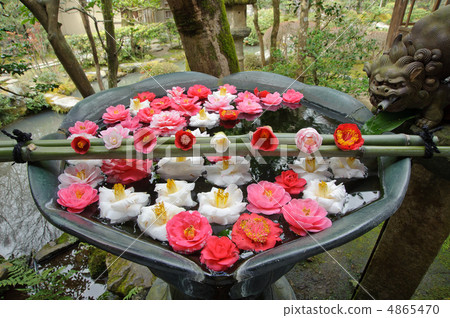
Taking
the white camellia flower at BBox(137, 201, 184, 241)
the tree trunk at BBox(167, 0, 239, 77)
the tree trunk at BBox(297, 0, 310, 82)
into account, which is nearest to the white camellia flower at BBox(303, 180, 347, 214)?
the white camellia flower at BBox(137, 201, 184, 241)

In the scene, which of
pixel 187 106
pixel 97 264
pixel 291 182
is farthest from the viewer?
pixel 97 264

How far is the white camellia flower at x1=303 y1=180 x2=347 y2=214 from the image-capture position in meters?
1.15

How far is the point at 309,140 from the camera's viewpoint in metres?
1.21

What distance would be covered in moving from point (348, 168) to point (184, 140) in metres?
0.82

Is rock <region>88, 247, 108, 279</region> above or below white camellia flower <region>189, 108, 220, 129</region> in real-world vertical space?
below

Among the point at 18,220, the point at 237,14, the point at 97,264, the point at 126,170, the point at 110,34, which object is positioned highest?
the point at 237,14

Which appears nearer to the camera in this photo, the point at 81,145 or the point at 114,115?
the point at 81,145

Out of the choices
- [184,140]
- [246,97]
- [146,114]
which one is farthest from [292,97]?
[184,140]

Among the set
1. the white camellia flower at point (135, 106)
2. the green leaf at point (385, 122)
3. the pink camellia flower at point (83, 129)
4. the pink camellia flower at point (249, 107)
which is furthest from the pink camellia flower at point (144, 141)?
the green leaf at point (385, 122)

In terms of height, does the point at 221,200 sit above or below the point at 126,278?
above

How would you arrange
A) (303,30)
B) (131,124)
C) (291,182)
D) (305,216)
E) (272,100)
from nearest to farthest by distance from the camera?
1. (305,216)
2. (291,182)
3. (131,124)
4. (272,100)
5. (303,30)

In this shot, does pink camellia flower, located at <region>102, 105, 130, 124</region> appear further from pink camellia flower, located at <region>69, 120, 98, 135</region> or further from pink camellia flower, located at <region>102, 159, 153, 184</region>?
pink camellia flower, located at <region>102, 159, 153, 184</region>

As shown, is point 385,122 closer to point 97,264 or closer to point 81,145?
point 81,145

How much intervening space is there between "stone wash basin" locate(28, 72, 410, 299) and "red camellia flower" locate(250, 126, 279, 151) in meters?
0.39
